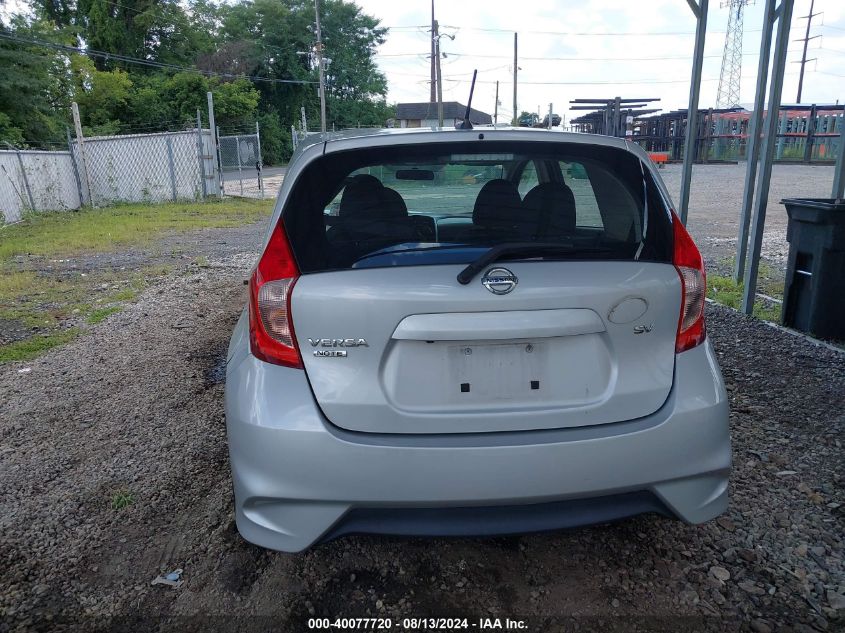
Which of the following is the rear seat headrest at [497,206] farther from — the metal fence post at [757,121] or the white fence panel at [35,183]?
the white fence panel at [35,183]

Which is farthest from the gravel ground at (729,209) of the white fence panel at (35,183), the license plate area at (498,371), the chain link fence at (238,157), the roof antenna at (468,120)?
the white fence panel at (35,183)

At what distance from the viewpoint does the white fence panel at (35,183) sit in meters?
15.2

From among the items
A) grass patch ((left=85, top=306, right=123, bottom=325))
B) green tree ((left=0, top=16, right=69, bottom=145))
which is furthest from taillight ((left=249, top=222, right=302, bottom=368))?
green tree ((left=0, top=16, right=69, bottom=145))

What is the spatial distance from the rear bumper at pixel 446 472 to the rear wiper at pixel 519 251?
51cm

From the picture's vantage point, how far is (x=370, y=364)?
2.03m

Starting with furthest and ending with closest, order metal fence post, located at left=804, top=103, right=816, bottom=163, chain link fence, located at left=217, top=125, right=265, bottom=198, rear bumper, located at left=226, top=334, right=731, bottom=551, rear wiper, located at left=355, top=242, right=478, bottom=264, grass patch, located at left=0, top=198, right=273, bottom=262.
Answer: metal fence post, located at left=804, top=103, right=816, bottom=163, chain link fence, located at left=217, top=125, right=265, bottom=198, grass patch, located at left=0, top=198, right=273, bottom=262, rear wiper, located at left=355, top=242, right=478, bottom=264, rear bumper, located at left=226, top=334, right=731, bottom=551

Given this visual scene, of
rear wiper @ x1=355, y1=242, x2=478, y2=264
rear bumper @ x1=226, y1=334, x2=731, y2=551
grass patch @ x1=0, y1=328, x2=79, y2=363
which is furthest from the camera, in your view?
grass patch @ x1=0, y1=328, x2=79, y2=363

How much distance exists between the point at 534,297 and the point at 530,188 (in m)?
0.76

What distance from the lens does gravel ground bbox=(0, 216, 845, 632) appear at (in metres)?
2.29

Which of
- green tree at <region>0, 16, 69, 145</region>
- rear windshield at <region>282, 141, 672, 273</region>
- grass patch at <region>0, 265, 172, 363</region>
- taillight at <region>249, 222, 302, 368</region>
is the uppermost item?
green tree at <region>0, 16, 69, 145</region>

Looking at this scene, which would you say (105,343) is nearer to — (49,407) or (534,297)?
(49,407)

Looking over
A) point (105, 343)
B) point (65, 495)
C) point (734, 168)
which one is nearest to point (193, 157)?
point (105, 343)

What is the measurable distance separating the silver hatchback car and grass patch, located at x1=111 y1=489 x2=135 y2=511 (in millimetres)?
1169

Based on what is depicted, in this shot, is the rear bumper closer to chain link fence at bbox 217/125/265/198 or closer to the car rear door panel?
the car rear door panel
